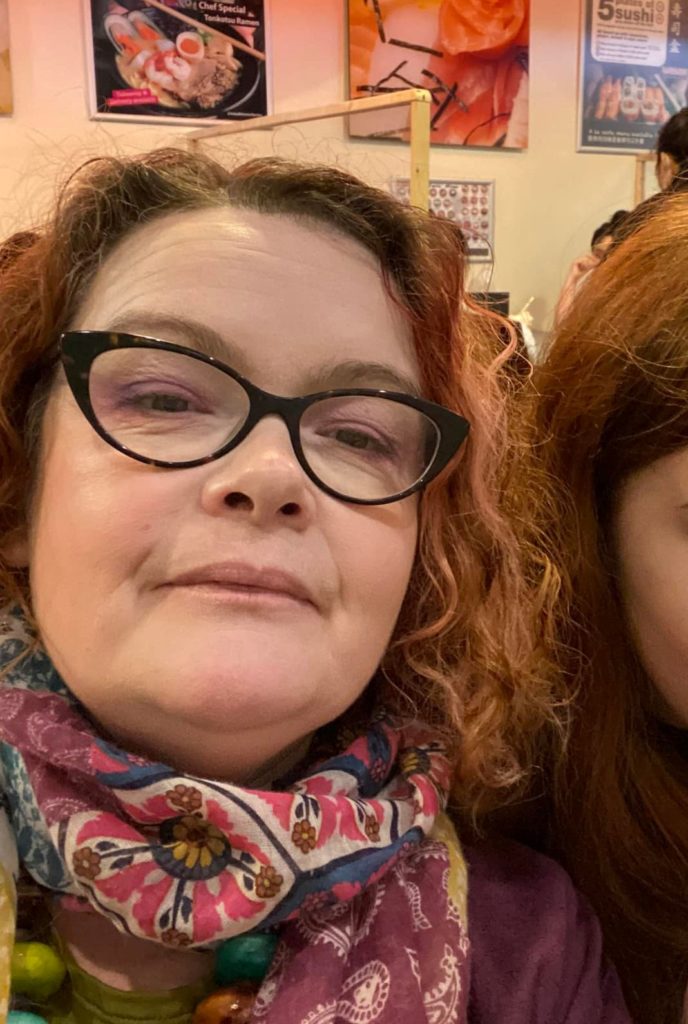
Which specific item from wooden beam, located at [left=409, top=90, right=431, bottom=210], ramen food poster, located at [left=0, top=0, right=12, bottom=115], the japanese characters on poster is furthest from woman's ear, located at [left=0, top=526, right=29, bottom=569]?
the japanese characters on poster

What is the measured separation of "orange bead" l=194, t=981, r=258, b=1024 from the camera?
2.52 ft

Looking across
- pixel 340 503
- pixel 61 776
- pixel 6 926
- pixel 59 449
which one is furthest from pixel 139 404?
pixel 6 926

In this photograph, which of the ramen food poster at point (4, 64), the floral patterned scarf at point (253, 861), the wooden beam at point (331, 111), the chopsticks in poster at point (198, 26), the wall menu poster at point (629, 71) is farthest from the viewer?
the wall menu poster at point (629, 71)

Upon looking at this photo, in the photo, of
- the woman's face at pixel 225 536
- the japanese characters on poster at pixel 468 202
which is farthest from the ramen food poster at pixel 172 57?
the woman's face at pixel 225 536

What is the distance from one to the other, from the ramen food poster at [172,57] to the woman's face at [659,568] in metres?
2.00

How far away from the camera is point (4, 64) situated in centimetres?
232

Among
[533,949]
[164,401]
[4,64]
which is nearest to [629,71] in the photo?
[4,64]

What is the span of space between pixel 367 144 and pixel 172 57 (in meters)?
0.56

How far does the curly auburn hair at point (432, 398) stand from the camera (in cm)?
88

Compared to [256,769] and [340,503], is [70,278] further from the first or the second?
[256,769]

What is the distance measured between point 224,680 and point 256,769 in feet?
0.61

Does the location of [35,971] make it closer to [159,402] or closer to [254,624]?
[254,624]

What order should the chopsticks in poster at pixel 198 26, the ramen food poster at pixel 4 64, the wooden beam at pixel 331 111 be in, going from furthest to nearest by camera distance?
the chopsticks in poster at pixel 198 26 < the ramen food poster at pixel 4 64 < the wooden beam at pixel 331 111

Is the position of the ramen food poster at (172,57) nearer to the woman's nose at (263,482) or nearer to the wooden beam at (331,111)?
the wooden beam at (331,111)
